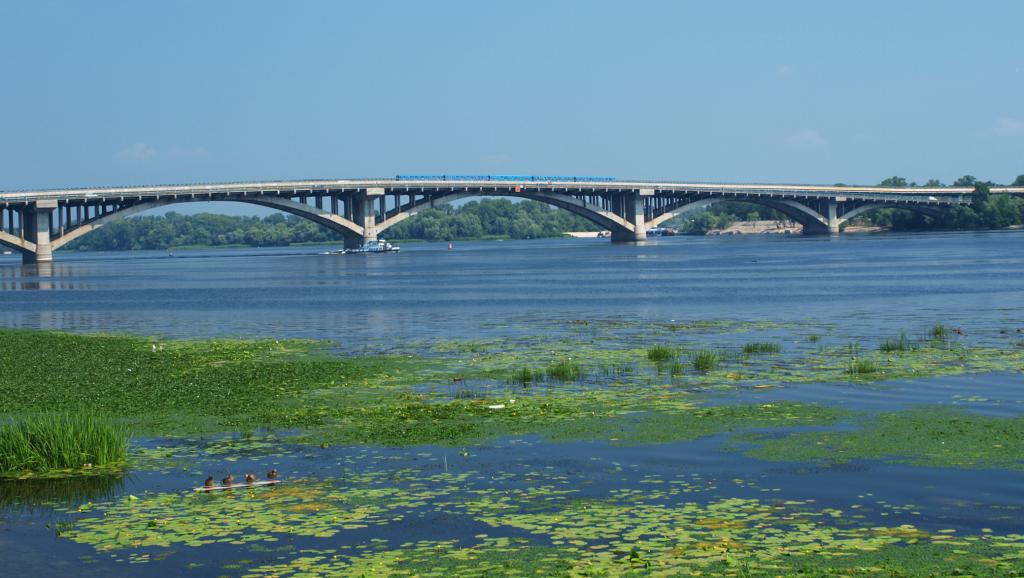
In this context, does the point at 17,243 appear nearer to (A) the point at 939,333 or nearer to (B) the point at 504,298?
(B) the point at 504,298

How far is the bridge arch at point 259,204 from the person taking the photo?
137 m

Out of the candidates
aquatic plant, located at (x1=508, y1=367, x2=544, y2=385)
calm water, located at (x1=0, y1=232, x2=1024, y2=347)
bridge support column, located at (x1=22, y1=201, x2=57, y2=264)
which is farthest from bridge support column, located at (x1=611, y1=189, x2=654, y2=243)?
aquatic plant, located at (x1=508, y1=367, x2=544, y2=385)

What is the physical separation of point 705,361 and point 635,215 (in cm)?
15902

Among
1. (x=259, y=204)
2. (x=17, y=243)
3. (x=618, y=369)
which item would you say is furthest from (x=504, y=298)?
(x=259, y=204)

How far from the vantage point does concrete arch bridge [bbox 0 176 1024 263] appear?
134 meters

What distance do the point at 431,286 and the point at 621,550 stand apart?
222 ft

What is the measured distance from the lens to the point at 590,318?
48.3 meters

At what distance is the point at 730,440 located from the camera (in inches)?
793

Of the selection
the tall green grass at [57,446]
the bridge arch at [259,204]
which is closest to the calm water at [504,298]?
the tall green grass at [57,446]

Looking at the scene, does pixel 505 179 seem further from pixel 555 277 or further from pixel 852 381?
pixel 852 381

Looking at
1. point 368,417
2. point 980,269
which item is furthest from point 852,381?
point 980,269

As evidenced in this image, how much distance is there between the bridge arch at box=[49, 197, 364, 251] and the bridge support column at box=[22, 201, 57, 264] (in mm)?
870

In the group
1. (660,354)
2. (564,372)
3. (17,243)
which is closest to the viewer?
(564,372)

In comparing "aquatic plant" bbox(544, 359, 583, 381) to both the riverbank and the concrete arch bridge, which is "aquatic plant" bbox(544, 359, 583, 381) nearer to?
the riverbank
